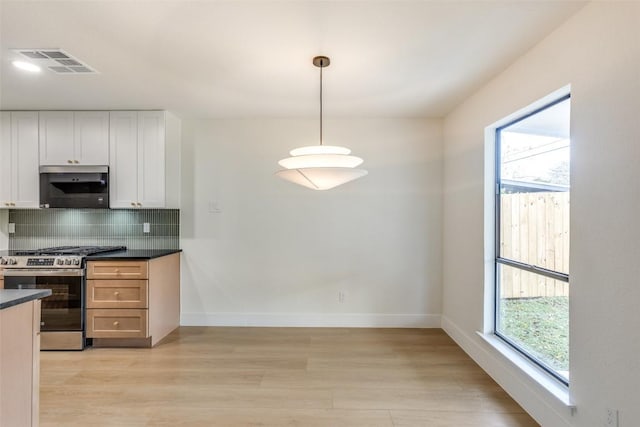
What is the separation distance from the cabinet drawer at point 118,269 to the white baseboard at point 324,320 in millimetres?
954

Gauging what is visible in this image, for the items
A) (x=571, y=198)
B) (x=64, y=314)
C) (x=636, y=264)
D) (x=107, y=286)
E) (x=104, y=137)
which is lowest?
(x=64, y=314)

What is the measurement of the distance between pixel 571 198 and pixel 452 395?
1591 millimetres

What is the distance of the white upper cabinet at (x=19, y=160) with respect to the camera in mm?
3482

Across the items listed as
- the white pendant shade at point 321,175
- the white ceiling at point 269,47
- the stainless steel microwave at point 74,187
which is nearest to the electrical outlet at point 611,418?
the white pendant shade at point 321,175

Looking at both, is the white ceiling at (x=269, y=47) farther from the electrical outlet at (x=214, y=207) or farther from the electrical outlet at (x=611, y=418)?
Answer: the electrical outlet at (x=611, y=418)

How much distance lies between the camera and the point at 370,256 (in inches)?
149

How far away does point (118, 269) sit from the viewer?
3.13 meters

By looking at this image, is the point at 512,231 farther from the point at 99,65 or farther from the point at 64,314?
the point at 64,314

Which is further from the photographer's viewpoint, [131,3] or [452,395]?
[452,395]

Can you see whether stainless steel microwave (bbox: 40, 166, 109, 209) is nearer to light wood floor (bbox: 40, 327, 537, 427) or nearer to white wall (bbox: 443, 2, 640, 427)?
light wood floor (bbox: 40, 327, 537, 427)

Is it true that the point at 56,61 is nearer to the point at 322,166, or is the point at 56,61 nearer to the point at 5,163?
the point at 5,163

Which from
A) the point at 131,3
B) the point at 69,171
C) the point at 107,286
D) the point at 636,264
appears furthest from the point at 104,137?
the point at 636,264

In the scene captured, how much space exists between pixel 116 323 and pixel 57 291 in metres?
0.62

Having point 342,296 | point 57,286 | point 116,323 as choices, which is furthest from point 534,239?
point 57,286
